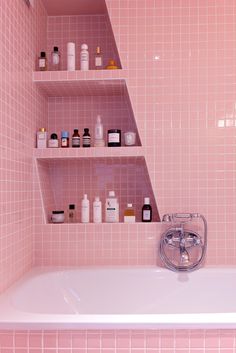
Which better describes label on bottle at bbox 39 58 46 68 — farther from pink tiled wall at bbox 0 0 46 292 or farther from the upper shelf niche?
the upper shelf niche

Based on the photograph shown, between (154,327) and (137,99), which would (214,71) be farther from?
(154,327)

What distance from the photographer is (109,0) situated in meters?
2.24

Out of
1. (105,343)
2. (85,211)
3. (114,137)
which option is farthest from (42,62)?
(105,343)

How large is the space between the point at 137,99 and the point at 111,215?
0.79 meters

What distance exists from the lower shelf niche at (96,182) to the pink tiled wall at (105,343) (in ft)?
3.90

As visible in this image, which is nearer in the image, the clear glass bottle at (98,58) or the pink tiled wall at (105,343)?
the pink tiled wall at (105,343)

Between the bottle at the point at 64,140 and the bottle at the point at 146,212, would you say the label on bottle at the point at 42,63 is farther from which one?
the bottle at the point at 146,212

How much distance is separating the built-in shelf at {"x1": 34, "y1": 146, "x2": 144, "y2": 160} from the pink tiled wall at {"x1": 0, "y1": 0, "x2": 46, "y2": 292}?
10 centimetres

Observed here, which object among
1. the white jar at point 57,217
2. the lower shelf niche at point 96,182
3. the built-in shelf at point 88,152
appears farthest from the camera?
the lower shelf niche at point 96,182

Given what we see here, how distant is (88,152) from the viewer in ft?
7.14

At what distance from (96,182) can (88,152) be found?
36 centimetres

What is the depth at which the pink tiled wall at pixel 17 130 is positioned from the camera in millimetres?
1708

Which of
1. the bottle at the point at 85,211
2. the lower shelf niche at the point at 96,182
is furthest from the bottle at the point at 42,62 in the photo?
the bottle at the point at 85,211

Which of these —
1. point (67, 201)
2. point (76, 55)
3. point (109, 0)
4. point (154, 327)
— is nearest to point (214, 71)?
point (109, 0)
